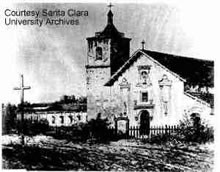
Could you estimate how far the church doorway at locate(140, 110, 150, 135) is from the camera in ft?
16.6

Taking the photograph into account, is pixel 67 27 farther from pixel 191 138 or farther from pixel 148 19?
pixel 191 138

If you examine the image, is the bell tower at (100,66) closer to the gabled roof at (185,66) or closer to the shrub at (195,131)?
the gabled roof at (185,66)

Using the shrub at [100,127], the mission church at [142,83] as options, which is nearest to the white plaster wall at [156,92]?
the mission church at [142,83]

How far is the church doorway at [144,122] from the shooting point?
5059 mm

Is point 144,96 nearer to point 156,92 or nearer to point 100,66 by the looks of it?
point 156,92

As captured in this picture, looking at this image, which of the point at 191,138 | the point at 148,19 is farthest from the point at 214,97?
the point at 148,19

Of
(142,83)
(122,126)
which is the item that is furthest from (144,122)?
(142,83)

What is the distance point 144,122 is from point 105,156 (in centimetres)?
34

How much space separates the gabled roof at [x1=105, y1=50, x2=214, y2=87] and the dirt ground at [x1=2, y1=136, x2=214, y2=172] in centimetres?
42

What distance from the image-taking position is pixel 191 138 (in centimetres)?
495

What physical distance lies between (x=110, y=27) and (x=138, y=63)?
299 millimetres

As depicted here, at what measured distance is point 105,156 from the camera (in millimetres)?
5086

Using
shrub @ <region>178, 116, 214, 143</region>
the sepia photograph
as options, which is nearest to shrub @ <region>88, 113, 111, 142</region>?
the sepia photograph

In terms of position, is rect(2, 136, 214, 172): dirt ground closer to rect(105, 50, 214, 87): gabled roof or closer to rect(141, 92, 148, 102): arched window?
rect(141, 92, 148, 102): arched window
